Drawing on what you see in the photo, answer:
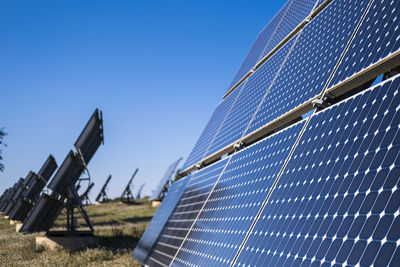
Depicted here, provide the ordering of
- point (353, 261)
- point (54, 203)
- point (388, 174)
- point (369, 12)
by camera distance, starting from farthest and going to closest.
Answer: point (54, 203) → point (369, 12) → point (388, 174) → point (353, 261)

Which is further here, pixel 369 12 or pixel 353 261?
pixel 369 12

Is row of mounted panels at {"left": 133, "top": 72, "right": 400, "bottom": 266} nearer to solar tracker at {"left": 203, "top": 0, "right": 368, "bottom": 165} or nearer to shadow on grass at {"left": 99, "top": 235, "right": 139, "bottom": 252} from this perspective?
solar tracker at {"left": 203, "top": 0, "right": 368, "bottom": 165}

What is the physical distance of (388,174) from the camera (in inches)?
154

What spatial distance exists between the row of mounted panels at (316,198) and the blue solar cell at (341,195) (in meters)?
0.01

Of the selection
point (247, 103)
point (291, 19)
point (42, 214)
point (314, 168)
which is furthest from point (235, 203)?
point (42, 214)

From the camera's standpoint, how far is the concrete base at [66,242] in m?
18.0

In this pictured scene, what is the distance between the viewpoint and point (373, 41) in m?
6.04

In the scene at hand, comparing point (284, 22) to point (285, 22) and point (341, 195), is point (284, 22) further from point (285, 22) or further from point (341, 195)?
point (341, 195)

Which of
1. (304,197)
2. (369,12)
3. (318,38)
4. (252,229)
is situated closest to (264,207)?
(252,229)

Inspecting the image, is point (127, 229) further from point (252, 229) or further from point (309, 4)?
point (252, 229)

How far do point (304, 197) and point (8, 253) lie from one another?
14870mm

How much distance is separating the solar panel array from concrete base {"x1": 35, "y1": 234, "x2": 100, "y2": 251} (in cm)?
853

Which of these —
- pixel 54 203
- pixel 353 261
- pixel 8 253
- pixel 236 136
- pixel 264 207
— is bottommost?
pixel 8 253

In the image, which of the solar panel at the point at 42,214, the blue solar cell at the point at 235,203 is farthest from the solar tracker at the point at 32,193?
the blue solar cell at the point at 235,203
